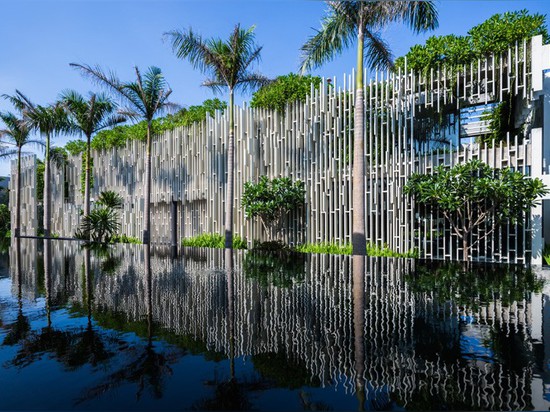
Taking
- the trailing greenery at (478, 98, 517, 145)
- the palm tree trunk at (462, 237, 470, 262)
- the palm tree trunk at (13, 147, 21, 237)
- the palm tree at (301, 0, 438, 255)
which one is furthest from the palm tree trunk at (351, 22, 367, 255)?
the palm tree trunk at (13, 147, 21, 237)

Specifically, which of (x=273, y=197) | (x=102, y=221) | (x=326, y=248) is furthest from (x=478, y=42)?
(x=102, y=221)

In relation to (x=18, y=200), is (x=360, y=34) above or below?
above

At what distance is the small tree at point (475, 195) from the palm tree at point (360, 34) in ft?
6.49

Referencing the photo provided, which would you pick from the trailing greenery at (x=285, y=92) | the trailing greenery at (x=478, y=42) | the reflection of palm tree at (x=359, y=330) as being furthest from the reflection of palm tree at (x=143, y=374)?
the trailing greenery at (x=285, y=92)

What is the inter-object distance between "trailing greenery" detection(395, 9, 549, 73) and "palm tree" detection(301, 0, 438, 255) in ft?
2.85

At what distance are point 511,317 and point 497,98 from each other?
9.36 meters

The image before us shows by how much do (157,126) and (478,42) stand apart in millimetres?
17512

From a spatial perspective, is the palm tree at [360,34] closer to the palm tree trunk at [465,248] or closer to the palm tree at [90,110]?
the palm tree trunk at [465,248]

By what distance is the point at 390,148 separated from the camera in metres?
13.5

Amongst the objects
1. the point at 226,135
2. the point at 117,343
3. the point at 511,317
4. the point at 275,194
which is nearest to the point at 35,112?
the point at 226,135

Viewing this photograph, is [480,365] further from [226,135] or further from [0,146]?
[0,146]

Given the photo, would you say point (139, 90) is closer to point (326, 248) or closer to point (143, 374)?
point (326, 248)

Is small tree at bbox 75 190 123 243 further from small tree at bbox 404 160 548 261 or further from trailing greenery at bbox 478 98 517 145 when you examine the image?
trailing greenery at bbox 478 98 517 145

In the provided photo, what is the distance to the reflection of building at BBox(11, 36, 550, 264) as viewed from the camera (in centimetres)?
1133
